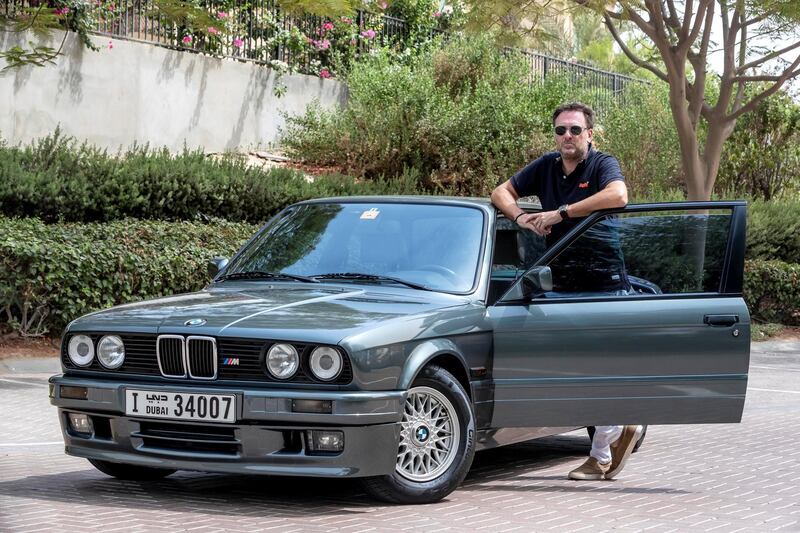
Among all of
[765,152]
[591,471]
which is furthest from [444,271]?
[765,152]

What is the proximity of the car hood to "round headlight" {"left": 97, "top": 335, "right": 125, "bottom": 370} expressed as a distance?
62mm

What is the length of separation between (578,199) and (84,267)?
7.58 metres

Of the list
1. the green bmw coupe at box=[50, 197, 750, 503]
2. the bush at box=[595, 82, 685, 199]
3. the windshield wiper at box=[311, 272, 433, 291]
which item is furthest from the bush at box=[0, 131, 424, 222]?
the bush at box=[595, 82, 685, 199]

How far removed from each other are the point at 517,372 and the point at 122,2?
16.2 metres

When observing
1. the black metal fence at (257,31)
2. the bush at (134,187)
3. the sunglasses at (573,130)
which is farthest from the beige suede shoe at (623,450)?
the black metal fence at (257,31)

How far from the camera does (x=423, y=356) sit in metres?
6.61

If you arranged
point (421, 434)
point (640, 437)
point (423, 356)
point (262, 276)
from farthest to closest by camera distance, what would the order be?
point (640, 437) < point (262, 276) < point (421, 434) < point (423, 356)

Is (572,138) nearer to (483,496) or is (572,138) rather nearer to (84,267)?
(483,496)

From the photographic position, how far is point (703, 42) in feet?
68.0

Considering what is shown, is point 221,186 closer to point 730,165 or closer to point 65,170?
point 65,170

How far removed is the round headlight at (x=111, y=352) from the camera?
22.2 ft

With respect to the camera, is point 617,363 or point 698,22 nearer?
point 617,363

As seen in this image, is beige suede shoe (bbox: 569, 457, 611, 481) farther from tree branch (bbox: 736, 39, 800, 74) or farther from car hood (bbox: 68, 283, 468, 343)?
tree branch (bbox: 736, 39, 800, 74)

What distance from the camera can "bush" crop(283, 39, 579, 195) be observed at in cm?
2305
